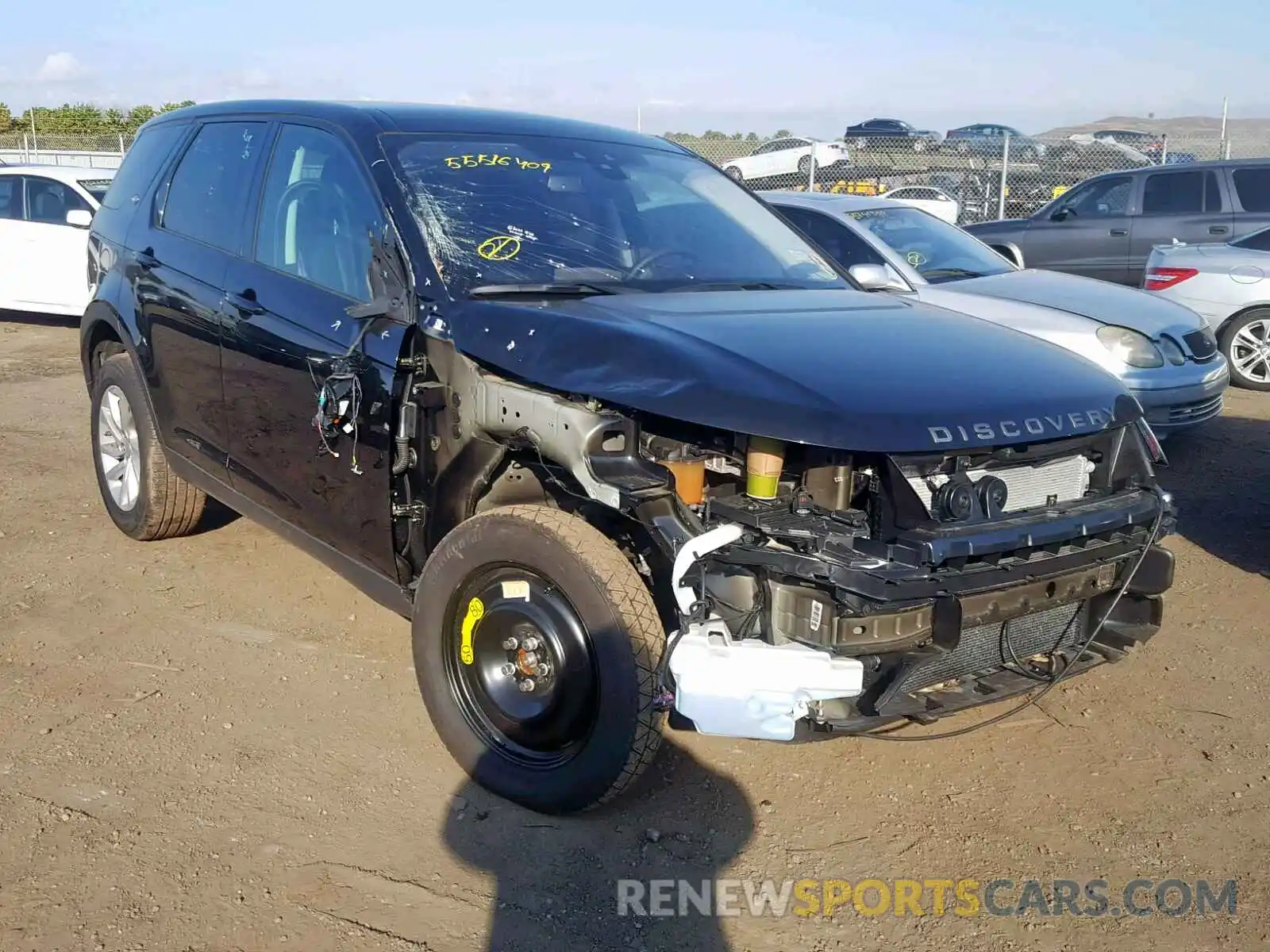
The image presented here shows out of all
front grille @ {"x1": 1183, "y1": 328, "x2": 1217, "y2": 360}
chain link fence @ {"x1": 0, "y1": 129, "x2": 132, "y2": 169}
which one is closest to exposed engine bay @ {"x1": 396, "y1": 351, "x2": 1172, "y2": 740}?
front grille @ {"x1": 1183, "y1": 328, "x2": 1217, "y2": 360}

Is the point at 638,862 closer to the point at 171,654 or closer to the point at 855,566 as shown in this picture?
the point at 855,566

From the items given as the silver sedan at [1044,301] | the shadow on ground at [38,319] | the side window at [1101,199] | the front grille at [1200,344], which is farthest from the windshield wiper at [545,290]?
the shadow on ground at [38,319]

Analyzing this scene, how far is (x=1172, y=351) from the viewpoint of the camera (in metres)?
7.45

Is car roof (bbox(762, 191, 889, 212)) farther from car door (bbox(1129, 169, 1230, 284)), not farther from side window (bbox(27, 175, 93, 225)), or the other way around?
side window (bbox(27, 175, 93, 225))

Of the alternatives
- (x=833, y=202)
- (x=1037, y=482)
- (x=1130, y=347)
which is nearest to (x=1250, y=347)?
(x=1130, y=347)

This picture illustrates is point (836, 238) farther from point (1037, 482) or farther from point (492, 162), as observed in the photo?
point (1037, 482)

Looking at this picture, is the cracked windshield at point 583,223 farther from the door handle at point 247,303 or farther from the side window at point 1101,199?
the side window at point 1101,199

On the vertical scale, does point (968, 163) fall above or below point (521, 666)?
above

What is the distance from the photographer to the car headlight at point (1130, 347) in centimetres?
735

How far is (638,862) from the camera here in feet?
10.7

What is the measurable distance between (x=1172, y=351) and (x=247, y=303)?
225 inches

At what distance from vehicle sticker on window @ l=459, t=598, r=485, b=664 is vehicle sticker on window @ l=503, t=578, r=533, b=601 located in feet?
0.41

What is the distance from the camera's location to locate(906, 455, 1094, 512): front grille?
3242 mm

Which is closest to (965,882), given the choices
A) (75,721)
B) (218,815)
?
(218,815)
